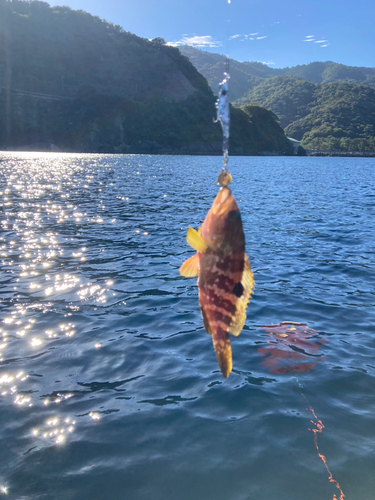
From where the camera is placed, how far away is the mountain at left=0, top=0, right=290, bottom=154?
151 metres

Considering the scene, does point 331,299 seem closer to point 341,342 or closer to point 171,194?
point 341,342

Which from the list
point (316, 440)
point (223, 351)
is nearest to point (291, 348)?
point (316, 440)

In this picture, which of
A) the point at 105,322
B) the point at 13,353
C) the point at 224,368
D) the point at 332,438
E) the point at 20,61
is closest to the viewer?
the point at 224,368

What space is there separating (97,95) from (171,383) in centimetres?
17132

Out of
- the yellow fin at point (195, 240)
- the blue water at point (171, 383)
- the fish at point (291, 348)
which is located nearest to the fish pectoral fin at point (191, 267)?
the yellow fin at point (195, 240)

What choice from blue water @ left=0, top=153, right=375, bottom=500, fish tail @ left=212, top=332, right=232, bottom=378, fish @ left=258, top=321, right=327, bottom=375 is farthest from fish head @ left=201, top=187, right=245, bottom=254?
fish @ left=258, top=321, right=327, bottom=375

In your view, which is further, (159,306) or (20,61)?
(20,61)

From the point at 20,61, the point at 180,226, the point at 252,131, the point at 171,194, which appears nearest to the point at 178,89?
the point at 252,131

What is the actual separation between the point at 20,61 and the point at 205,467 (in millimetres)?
195622

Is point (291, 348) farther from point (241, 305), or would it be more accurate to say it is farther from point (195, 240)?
point (195, 240)

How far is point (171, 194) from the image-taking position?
114 feet

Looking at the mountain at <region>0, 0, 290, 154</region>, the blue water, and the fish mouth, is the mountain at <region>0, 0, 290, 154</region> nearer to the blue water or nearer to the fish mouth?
the blue water

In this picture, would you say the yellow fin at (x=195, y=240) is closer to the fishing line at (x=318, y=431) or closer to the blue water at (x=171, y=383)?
the blue water at (x=171, y=383)

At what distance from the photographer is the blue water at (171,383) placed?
502 cm
